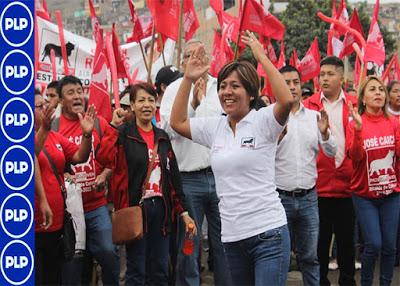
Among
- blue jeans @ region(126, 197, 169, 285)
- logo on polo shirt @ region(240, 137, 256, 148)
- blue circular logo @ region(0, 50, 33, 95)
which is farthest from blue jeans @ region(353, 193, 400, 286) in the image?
blue circular logo @ region(0, 50, 33, 95)

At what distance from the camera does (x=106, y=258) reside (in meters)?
6.30

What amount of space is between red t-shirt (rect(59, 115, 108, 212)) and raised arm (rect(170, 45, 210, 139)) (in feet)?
5.55

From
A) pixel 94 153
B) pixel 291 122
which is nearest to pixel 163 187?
pixel 94 153

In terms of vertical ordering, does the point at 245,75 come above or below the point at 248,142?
above

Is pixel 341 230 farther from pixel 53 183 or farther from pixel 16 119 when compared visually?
pixel 16 119

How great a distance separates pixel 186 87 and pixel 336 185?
108 inches

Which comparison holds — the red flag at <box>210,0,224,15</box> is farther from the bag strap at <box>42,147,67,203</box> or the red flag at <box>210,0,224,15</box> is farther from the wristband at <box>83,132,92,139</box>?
the bag strap at <box>42,147,67,203</box>

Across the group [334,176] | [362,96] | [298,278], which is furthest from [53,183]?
[298,278]

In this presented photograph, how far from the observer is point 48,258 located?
546 centimetres

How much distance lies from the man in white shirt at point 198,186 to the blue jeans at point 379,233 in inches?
48.1

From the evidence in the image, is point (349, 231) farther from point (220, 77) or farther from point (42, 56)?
point (42, 56)

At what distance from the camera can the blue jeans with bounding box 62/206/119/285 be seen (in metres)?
6.27

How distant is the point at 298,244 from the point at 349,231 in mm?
878

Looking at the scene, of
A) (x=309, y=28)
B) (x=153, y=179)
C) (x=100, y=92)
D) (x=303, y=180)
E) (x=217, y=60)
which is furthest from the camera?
(x=309, y=28)
